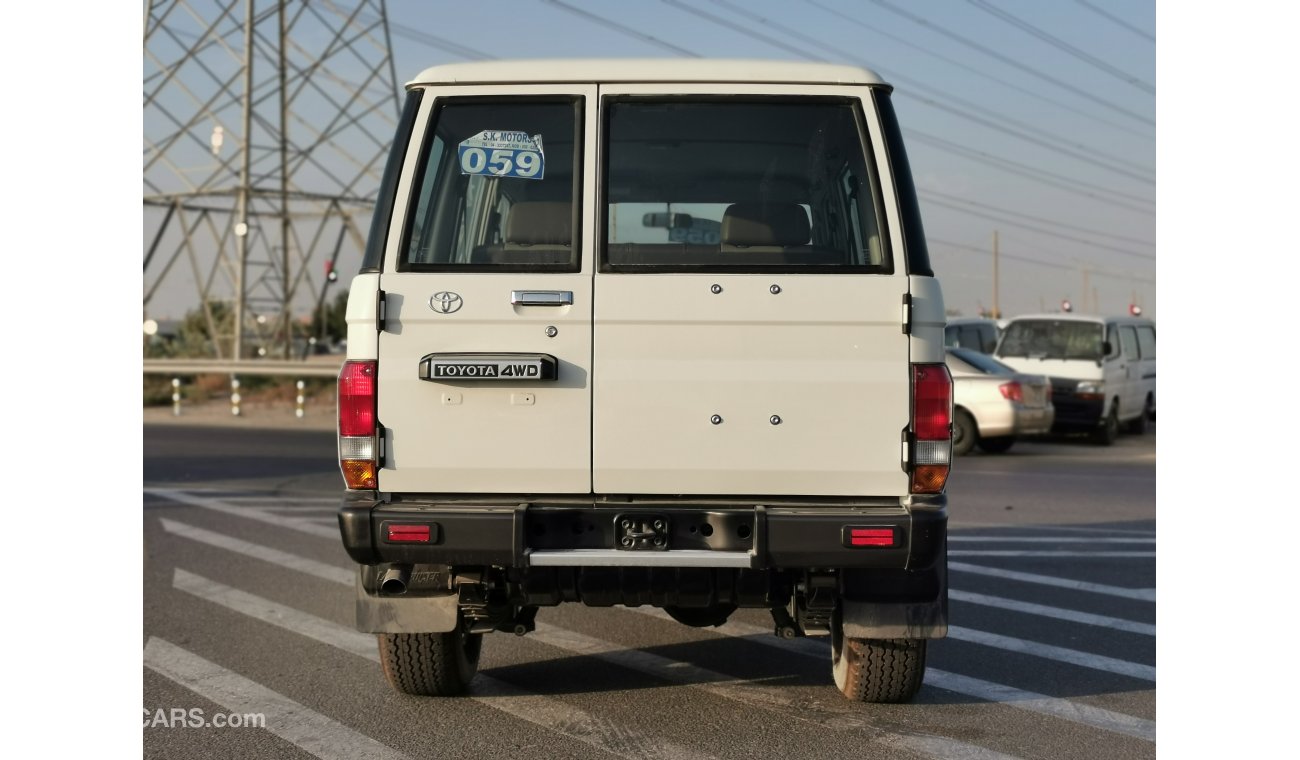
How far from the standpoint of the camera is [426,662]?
552cm

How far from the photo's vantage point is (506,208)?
17.5ft

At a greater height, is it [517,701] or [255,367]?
[255,367]

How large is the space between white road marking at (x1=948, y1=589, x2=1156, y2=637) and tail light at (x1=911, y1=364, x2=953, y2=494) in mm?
2740

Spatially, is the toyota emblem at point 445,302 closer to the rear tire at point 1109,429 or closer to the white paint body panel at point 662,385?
the white paint body panel at point 662,385

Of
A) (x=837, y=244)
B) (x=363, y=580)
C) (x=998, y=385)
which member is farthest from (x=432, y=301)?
(x=998, y=385)

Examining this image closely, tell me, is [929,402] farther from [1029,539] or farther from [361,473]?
[1029,539]

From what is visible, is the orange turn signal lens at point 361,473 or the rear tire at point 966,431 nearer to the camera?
the orange turn signal lens at point 361,473

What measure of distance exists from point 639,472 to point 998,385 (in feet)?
46.7

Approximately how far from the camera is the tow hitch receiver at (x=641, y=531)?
4.96 metres

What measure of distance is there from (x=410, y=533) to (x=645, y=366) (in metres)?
1.00

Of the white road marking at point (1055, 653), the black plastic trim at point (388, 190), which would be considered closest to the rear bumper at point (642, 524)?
the black plastic trim at point (388, 190)

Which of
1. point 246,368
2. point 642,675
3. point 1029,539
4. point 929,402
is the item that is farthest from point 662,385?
point 246,368

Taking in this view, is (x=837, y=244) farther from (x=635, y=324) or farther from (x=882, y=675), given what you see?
(x=882, y=675)

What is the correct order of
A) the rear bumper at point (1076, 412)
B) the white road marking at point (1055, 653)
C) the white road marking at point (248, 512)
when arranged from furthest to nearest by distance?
the rear bumper at point (1076, 412), the white road marking at point (248, 512), the white road marking at point (1055, 653)
